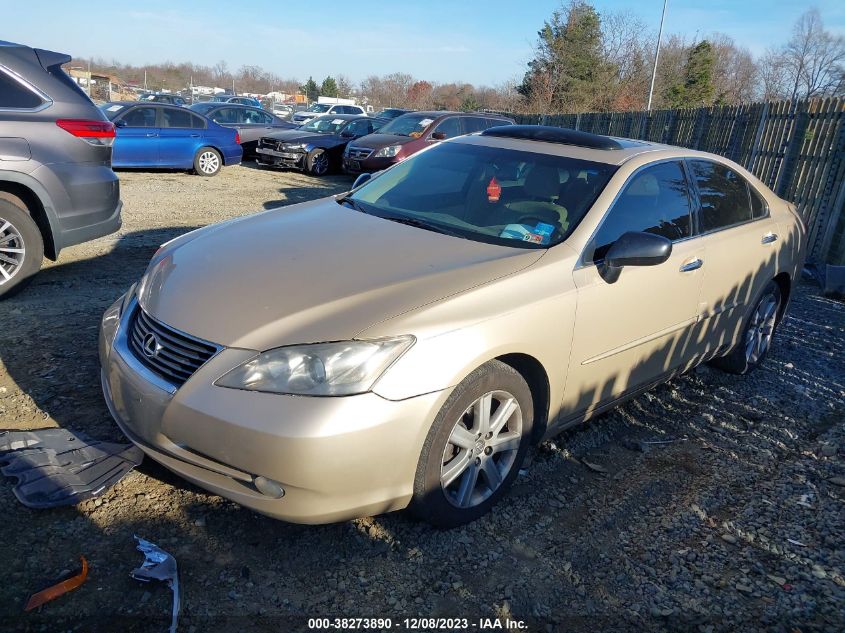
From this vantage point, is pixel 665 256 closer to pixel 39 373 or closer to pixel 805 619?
pixel 805 619

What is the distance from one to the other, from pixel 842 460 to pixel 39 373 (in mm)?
4837

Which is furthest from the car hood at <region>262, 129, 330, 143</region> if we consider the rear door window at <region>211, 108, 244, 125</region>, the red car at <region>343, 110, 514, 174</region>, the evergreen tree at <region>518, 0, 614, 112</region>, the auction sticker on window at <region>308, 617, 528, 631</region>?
the evergreen tree at <region>518, 0, 614, 112</region>

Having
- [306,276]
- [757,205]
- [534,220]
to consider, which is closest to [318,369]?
[306,276]

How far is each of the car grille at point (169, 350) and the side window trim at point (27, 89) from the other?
10.6ft

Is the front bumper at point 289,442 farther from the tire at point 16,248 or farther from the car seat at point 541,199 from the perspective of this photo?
the tire at point 16,248

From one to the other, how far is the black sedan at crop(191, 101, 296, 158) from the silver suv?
39.4ft

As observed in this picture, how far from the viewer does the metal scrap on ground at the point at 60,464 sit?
2785 millimetres

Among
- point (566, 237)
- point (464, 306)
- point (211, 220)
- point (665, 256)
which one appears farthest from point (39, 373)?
point (211, 220)

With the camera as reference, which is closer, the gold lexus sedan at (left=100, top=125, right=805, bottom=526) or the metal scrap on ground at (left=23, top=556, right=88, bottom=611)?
the metal scrap on ground at (left=23, top=556, right=88, bottom=611)

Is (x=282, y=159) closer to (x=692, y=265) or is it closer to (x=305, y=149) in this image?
(x=305, y=149)

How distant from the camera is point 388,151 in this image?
1347 centimetres

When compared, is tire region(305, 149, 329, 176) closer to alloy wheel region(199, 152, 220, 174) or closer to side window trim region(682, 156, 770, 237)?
alloy wheel region(199, 152, 220, 174)

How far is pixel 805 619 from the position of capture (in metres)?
2.56

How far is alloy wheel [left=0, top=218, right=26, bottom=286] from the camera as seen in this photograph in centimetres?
497
